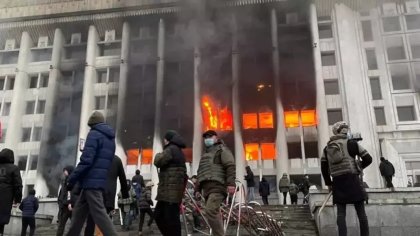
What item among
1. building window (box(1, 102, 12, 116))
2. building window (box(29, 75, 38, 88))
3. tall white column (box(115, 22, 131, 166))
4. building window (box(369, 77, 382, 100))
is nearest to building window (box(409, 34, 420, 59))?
building window (box(369, 77, 382, 100))

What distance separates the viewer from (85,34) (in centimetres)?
3419

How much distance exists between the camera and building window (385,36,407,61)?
2845cm

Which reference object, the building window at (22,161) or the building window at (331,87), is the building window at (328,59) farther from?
the building window at (22,161)

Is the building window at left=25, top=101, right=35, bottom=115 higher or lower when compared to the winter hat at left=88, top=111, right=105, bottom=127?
higher

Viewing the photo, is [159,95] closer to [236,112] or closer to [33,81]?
[236,112]

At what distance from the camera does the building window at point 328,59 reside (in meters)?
29.2

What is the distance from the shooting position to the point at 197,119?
91.7ft

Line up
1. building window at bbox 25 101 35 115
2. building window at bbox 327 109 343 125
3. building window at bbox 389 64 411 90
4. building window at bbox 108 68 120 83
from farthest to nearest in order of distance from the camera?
building window at bbox 25 101 35 115 → building window at bbox 108 68 120 83 → building window at bbox 327 109 343 125 → building window at bbox 389 64 411 90

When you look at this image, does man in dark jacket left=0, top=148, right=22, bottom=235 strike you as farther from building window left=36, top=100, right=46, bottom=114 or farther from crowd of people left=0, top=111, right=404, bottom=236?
building window left=36, top=100, right=46, bottom=114

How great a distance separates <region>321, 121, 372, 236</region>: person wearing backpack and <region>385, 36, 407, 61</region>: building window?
2629cm

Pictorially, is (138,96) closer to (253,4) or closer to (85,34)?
(85,34)

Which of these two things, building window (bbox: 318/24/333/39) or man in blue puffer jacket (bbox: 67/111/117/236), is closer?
man in blue puffer jacket (bbox: 67/111/117/236)

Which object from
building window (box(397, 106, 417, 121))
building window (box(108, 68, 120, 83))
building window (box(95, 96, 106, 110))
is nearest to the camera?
building window (box(397, 106, 417, 121))

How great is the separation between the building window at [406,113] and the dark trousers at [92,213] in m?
26.6
